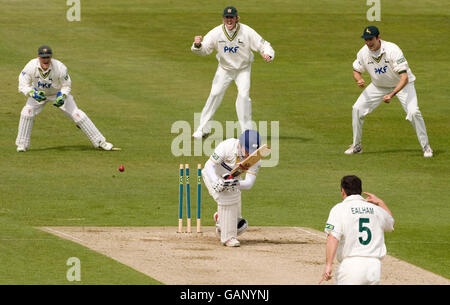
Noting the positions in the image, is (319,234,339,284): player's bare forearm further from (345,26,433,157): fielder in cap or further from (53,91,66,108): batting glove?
(53,91,66,108): batting glove

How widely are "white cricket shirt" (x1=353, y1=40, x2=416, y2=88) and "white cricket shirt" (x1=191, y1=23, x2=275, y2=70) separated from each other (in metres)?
2.13

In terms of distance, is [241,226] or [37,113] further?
[37,113]

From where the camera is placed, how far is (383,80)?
21.6m

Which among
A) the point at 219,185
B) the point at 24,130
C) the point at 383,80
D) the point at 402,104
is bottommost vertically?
the point at 219,185

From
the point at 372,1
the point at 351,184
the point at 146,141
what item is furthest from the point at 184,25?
the point at 351,184

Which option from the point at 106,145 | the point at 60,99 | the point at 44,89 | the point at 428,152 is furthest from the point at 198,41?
the point at 428,152

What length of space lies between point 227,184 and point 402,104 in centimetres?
833

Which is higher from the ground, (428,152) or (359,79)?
(359,79)

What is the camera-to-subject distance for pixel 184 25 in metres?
36.2

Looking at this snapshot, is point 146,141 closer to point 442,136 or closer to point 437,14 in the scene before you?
point 442,136

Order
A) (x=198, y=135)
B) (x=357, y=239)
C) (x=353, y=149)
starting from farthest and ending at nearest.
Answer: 1. (x=198, y=135)
2. (x=353, y=149)
3. (x=357, y=239)

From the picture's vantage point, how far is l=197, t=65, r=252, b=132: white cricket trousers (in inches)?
884

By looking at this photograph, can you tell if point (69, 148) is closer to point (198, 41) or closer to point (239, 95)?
point (198, 41)

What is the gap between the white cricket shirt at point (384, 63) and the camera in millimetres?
21000
